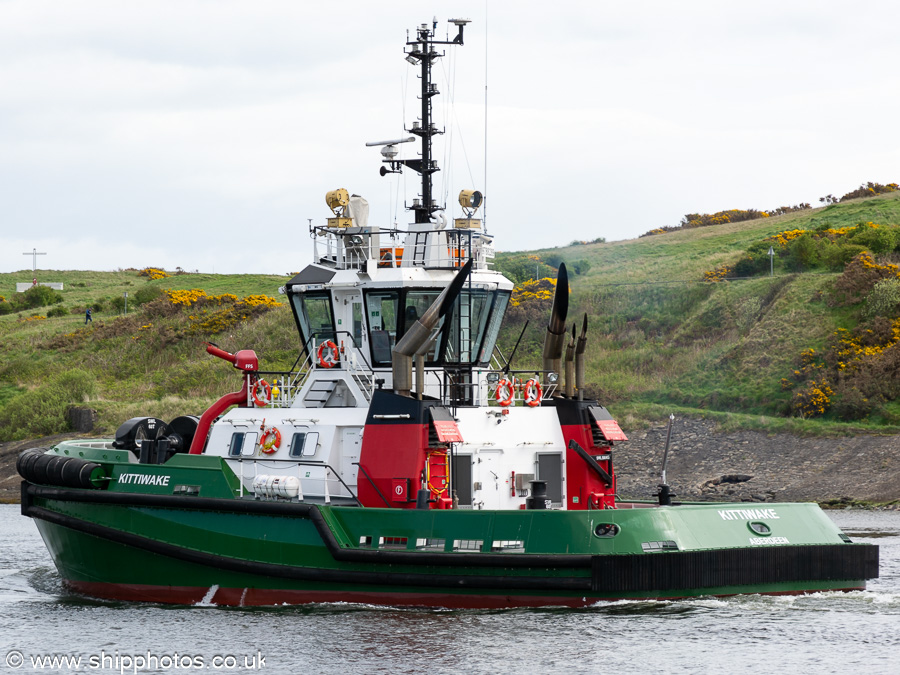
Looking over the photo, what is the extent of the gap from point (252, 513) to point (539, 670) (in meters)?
4.45

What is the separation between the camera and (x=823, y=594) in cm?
1409

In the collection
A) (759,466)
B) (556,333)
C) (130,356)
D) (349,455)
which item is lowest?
(759,466)

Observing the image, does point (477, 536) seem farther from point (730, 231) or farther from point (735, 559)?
point (730, 231)

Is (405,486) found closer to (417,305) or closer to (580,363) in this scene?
(417,305)

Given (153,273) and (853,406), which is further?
(153,273)

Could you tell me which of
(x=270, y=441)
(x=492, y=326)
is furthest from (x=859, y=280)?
(x=270, y=441)

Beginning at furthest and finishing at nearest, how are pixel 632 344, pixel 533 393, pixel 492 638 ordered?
pixel 632 344, pixel 533 393, pixel 492 638

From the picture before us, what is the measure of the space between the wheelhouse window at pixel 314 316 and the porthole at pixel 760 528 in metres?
6.08

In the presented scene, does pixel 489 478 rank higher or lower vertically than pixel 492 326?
lower

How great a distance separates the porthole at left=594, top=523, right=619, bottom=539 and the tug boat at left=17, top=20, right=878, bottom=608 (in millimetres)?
16

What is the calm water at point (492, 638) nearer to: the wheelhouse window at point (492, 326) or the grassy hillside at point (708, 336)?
the wheelhouse window at point (492, 326)

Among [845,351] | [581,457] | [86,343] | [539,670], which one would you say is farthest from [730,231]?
[539,670]

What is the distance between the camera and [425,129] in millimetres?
16781

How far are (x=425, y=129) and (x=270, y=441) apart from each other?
5.03 metres
